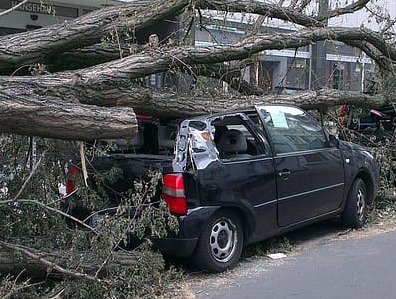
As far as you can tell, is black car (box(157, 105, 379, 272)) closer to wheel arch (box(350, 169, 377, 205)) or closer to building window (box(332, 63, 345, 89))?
wheel arch (box(350, 169, 377, 205))

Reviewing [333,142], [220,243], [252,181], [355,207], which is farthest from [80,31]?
[355,207]

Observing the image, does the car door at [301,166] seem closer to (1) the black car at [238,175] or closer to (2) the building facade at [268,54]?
(1) the black car at [238,175]

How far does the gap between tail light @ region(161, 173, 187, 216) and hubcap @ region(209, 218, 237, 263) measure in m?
0.43


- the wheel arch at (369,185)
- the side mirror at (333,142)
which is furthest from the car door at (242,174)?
the wheel arch at (369,185)

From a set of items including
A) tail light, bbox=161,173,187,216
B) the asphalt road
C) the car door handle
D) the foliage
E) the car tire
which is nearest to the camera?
the foliage

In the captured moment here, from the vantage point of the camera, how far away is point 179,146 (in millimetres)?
5887

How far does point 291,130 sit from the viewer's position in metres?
7.05

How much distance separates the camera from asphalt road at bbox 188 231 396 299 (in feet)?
17.8

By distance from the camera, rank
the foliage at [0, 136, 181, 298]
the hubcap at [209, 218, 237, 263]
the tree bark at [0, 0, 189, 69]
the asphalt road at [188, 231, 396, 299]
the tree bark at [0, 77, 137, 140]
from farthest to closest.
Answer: the tree bark at [0, 0, 189, 69] → the hubcap at [209, 218, 237, 263] → the asphalt road at [188, 231, 396, 299] → the foliage at [0, 136, 181, 298] → the tree bark at [0, 77, 137, 140]

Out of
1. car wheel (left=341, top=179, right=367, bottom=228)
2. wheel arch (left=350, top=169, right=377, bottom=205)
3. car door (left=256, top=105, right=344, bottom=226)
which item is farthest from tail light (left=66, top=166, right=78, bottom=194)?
wheel arch (left=350, top=169, right=377, bottom=205)

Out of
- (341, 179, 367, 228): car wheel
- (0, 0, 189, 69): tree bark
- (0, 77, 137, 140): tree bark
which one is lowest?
(341, 179, 367, 228): car wheel

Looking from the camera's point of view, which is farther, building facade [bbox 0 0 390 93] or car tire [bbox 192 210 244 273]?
building facade [bbox 0 0 390 93]

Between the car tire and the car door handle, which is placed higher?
the car door handle

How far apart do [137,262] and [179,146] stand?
1.20m
